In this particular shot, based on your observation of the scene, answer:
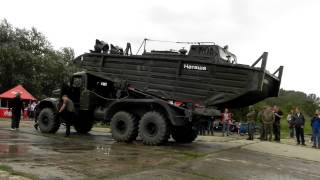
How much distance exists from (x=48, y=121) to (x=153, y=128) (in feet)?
14.3

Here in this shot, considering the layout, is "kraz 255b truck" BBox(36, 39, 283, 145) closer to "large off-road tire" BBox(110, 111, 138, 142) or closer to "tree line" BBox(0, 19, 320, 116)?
"large off-road tire" BBox(110, 111, 138, 142)

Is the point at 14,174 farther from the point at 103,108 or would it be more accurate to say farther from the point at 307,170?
the point at 103,108

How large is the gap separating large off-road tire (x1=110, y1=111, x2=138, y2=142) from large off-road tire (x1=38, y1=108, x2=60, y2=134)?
8.48 feet

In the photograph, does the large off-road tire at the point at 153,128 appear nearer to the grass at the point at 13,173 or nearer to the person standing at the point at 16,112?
the person standing at the point at 16,112

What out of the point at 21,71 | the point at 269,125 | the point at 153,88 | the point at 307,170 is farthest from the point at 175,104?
the point at 21,71

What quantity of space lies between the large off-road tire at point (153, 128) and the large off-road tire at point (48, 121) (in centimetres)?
370

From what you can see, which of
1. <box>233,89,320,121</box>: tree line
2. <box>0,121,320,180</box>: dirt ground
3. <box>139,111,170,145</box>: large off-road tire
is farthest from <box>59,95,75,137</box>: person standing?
<box>233,89,320,121</box>: tree line

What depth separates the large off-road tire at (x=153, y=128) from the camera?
43.5ft

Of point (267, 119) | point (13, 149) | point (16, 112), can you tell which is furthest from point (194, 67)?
point (267, 119)

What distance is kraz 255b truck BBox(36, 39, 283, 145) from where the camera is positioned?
1308 centimetres

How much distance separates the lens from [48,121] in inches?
637

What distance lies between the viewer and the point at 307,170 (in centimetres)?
1053

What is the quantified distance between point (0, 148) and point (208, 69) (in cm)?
587

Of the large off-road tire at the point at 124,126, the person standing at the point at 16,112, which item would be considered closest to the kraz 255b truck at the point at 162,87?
the large off-road tire at the point at 124,126
